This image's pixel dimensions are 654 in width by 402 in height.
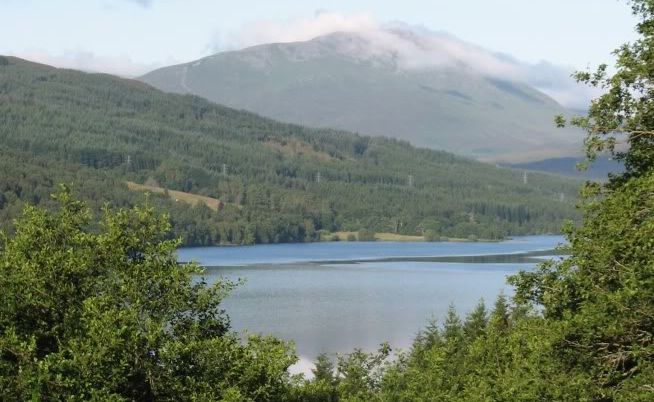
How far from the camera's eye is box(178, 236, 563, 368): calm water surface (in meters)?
88.8

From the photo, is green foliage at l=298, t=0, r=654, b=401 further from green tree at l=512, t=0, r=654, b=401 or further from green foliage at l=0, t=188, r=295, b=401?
green foliage at l=0, t=188, r=295, b=401

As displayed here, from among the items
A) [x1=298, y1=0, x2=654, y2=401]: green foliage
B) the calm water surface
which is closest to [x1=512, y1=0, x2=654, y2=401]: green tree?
[x1=298, y1=0, x2=654, y2=401]: green foliage

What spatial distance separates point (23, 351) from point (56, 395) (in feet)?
3.75

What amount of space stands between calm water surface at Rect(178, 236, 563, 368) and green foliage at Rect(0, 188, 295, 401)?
35889mm

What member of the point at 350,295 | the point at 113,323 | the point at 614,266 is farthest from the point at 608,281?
the point at 350,295

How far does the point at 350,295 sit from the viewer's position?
417ft

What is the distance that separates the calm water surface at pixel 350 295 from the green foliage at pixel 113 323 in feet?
118

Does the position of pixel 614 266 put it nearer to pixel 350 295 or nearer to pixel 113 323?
pixel 113 323

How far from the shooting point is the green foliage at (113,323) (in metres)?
20.7

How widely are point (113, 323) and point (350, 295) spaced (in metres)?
106

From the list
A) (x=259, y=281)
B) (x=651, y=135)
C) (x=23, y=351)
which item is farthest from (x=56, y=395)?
(x=259, y=281)

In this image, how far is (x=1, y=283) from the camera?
22.1m

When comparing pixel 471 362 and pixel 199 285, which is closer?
pixel 199 285

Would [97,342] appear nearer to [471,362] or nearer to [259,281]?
[471,362]
